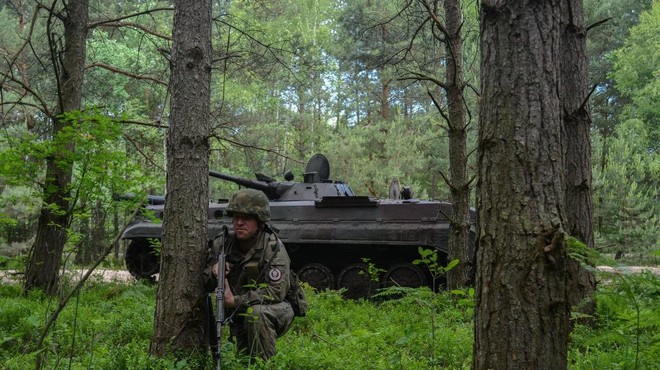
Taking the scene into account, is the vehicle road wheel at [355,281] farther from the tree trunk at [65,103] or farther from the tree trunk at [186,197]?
the tree trunk at [186,197]

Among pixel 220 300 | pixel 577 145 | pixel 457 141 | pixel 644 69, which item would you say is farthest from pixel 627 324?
pixel 644 69

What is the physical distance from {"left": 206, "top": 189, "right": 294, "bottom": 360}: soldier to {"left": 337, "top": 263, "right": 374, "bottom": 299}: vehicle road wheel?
6349mm

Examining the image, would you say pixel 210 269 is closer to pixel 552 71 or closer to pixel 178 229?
pixel 178 229

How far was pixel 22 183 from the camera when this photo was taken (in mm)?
6133

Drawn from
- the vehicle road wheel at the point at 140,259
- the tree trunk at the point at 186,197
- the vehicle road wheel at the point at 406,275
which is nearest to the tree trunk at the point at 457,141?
the vehicle road wheel at the point at 406,275

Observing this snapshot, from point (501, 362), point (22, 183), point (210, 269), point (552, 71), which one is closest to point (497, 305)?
point (501, 362)

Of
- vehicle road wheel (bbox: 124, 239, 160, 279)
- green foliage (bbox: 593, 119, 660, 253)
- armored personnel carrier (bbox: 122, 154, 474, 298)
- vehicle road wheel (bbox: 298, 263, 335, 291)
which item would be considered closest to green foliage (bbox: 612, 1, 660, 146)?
green foliage (bbox: 593, 119, 660, 253)

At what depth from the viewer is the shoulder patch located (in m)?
4.66

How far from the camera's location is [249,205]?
4859mm

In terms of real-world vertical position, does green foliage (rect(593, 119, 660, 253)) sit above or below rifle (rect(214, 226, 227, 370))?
above

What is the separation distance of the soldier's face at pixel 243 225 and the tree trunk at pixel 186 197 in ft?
0.82

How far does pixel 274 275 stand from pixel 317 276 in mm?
6805

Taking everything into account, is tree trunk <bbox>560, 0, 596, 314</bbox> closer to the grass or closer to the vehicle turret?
the grass

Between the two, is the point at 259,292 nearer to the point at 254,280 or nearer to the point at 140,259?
the point at 254,280
